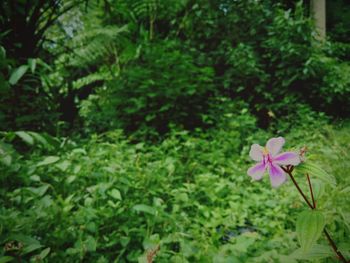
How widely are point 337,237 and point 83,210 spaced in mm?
1025

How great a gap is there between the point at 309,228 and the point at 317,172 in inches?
4.1

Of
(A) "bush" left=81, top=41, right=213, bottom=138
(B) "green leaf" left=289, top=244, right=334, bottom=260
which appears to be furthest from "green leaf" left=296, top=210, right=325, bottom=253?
(A) "bush" left=81, top=41, right=213, bottom=138

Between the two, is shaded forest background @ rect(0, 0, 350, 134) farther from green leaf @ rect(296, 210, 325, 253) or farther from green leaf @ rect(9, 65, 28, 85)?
green leaf @ rect(296, 210, 325, 253)

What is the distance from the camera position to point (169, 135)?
9.91ft

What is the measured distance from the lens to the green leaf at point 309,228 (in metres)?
0.57

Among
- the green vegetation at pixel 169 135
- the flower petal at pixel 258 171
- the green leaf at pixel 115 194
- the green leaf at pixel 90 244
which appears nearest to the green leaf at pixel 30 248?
the green vegetation at pixel 169 135

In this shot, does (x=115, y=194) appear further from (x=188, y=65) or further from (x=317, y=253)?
(x=188, y=65)

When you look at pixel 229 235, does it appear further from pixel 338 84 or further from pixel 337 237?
pixel 338 84

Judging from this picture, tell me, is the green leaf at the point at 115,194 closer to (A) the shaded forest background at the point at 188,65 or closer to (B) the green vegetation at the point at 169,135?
(B) the green vegetation at the point at 169,135

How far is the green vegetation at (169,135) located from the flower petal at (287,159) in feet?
0.14

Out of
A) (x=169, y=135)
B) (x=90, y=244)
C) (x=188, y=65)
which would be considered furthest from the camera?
(x=188, y=65)

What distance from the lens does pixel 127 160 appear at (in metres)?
2.18

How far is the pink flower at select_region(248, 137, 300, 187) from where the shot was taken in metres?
0.60

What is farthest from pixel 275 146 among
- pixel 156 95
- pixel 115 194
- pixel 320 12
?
pixel 320 12
